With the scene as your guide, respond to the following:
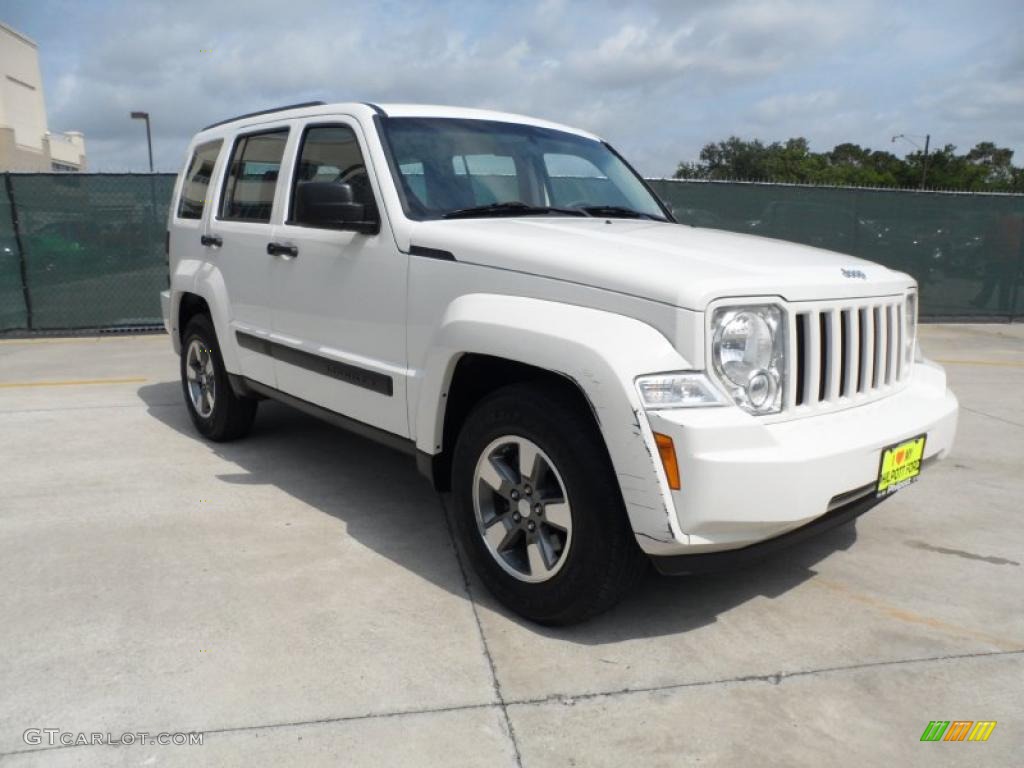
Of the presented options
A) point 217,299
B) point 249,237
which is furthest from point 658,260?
point 217,299

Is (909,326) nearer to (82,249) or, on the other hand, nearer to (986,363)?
(986,363)

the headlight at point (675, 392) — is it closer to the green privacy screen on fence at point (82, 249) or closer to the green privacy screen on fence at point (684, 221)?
the green privacy screen on fence at point (684, 221)

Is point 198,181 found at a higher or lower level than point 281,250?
higher

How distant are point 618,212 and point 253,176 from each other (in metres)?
2.13

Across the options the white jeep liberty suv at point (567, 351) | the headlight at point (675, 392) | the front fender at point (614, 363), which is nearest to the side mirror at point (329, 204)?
the white jeep liberty suv at point (567, 351)

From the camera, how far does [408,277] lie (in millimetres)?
3494

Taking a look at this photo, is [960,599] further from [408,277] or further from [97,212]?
[97,212]

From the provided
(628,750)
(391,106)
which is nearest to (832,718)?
(628,750)

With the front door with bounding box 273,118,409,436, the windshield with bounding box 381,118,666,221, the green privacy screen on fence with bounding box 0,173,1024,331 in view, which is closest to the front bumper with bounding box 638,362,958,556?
the front door with bounding box 273,118,409,436

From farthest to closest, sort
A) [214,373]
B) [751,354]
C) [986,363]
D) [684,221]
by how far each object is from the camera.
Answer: [684,221] → [986,363] → [214,373] → [751,354]

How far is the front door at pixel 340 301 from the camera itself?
363cm

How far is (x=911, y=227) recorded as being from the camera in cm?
1183

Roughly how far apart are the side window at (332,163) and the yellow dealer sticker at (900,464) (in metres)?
2.30

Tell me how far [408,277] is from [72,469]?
2.80 metres
